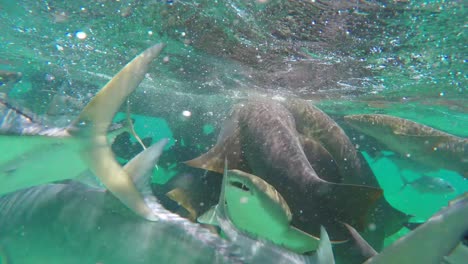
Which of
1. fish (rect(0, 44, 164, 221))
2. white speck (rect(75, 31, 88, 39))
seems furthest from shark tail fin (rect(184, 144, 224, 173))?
white speck (rect(75, 31, 88, 39))

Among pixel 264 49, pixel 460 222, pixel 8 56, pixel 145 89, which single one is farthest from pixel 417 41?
pixel 8 56

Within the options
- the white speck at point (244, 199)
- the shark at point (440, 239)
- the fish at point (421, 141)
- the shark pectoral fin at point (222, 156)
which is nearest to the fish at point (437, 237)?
the shark at point (440, 239)

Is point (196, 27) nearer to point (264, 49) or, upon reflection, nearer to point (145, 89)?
point (264, 49)

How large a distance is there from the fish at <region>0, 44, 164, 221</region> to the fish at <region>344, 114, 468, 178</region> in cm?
432

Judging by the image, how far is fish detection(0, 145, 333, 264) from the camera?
81.7 inches

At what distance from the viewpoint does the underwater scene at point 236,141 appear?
2.17 metres

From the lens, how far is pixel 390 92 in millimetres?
12781

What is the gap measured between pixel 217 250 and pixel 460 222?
155 cm

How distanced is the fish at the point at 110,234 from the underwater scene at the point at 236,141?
0.04 ft

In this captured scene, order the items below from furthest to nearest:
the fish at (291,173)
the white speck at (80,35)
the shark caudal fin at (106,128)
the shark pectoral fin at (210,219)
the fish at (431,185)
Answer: the fish at (431,185)
the white speck at (80,35)
the fish at (291,173)
the shark pectoral fin at (210,219)
the shark caudal fin at (106,128)

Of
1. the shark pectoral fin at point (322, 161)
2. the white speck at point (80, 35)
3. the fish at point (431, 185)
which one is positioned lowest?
the fish at point (431, 185)

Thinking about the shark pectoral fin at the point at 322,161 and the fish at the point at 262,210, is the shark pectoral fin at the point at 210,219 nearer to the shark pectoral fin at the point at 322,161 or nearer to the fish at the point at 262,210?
the fish at the point at 262,210

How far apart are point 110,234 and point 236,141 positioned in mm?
2228

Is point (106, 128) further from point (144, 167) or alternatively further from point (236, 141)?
point (236, 141)
